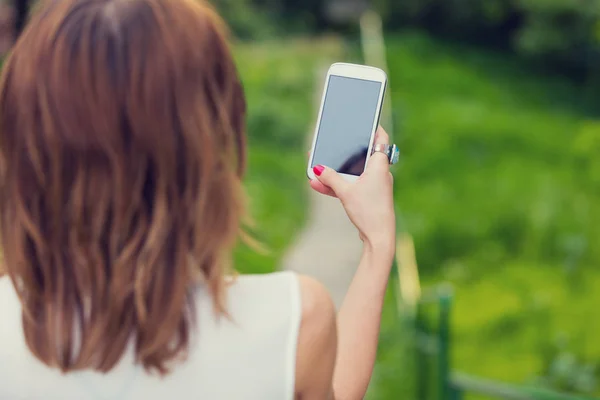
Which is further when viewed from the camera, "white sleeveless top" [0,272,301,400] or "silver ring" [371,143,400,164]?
"silver ring" [371,143,400,164]

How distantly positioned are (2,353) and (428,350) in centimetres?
266

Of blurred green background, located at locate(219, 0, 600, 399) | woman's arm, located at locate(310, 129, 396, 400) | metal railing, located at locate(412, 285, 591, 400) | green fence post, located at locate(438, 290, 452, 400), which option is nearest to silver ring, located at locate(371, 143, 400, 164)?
woman's arm, located at locate(310, 129, 396, 400)

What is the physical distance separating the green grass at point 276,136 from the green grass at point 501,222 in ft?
2.83

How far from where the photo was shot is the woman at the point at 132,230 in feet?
3.19

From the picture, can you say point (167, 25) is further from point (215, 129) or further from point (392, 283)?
point (392, 283)

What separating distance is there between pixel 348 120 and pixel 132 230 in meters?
0.62

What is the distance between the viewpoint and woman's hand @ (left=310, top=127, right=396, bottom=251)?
1247 millimetres

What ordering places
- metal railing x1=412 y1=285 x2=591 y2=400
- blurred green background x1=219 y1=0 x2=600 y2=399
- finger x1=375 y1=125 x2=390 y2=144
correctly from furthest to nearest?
blurred green background x1=219 y1=0 x2=600 y2=399
metal railing x1=412 y1=285 x2=591 y2=400
finger x1=375 y1=125 x2=390 y2=144

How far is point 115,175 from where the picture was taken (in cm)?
99

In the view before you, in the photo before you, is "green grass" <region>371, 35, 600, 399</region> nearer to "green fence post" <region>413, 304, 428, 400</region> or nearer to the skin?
"green fence post" <region>413, 304, 428, 400</region>

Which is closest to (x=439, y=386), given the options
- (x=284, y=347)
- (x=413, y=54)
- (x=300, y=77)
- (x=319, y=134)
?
(x=319, y=134)

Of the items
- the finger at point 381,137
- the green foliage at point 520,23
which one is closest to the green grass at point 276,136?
the green foliage at point 520,23

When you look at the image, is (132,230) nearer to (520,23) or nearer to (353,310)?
(353,310)

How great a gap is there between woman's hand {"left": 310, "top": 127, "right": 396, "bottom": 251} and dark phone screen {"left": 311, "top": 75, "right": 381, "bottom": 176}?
8.4 inches
